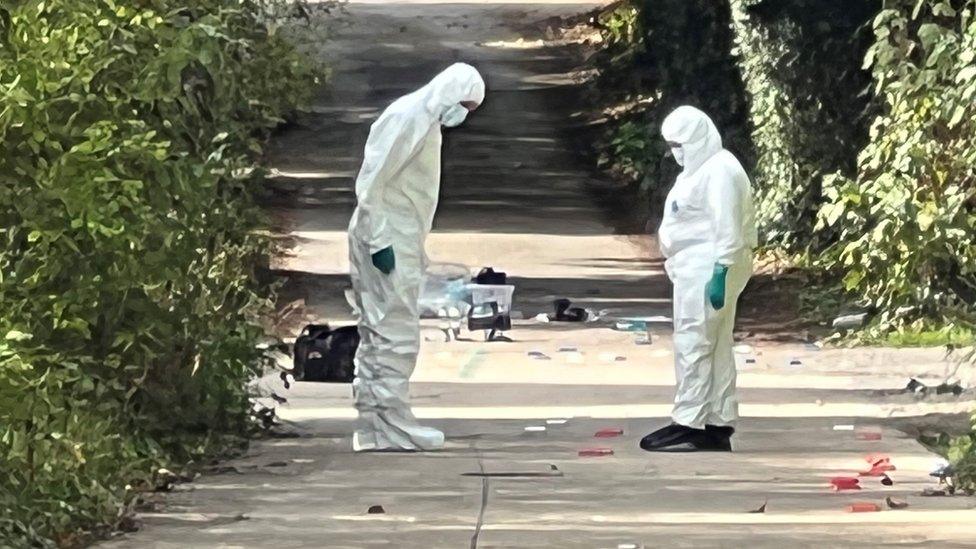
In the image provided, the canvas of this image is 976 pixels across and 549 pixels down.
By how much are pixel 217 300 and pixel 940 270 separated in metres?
5.23

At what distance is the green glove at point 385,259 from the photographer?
37.0 feet

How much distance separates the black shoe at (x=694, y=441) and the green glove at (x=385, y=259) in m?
1.59

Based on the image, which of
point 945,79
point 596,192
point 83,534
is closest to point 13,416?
point 83,534

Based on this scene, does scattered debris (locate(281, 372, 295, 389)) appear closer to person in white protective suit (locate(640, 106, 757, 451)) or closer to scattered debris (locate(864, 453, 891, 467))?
person in white protective suit (locate(640, 106, 757, 451))

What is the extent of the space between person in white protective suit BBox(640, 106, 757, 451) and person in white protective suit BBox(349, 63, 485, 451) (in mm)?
1153

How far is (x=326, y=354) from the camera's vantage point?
13.6 metres

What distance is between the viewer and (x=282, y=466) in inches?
436

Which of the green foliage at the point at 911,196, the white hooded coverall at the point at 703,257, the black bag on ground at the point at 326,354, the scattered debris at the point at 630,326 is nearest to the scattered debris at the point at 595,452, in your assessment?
the white hooded coverall at the point at 703,257

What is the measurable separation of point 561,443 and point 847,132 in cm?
740

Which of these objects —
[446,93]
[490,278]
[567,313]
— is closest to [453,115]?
[446,93]

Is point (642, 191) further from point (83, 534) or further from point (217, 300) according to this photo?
point (83, 534)

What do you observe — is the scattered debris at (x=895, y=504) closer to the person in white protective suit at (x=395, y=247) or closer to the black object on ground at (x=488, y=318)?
the person in white protective suit at (x=395, y=247)

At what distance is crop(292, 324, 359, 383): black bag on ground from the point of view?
1345cm

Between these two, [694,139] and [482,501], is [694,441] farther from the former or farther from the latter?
[482,501]
